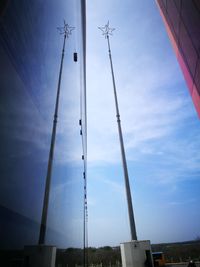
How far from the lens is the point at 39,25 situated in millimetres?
2797

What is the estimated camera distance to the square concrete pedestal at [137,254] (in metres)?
8.52

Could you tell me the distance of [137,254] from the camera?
8602 mm

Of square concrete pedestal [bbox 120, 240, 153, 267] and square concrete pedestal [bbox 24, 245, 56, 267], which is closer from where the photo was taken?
square concrete pedestal [bbox 24, 245, 56, 267]

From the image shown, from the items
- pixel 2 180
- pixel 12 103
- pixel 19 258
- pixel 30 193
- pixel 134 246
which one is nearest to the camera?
pixel 2 180

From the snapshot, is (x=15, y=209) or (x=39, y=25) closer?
(x=15, y=209)

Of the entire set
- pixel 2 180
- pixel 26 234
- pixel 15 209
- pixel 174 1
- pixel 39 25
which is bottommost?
pixel 26 234

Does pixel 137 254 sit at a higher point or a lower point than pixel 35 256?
lower

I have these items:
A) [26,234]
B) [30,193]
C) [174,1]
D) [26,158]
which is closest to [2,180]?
[26,158]

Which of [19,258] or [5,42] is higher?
[5,42]

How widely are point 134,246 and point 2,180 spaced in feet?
29.7

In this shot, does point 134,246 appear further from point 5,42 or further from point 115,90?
point 115,90

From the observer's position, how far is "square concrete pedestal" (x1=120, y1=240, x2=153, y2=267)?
852 cm

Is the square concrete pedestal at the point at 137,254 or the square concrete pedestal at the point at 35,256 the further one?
the square concrete pedestal at the point at 137,254

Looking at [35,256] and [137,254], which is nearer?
[35,256]
